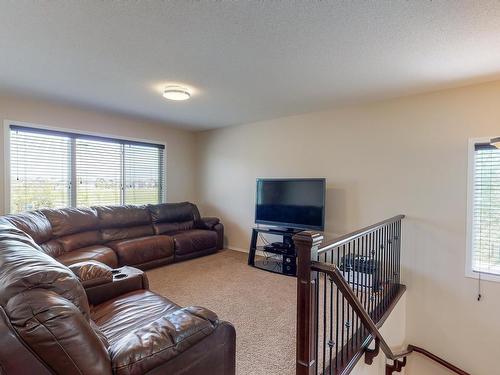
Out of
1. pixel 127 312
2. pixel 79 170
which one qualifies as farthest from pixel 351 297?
pixel 79 170

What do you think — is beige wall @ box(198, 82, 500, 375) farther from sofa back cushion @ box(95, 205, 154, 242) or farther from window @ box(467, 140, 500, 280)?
sofa back cushion @ box(95, 205, 154, 242)

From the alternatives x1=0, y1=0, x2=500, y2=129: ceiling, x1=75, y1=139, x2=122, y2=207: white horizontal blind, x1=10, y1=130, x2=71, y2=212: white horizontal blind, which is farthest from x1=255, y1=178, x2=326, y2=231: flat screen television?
x1=10, y1=130, x2=71, y2=212: white horizontal blind

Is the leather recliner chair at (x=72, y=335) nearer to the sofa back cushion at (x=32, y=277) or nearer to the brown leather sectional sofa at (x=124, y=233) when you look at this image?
the sofa back cushion at (x=32, y=277)

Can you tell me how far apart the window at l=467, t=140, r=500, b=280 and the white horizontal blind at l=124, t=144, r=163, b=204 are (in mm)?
4868

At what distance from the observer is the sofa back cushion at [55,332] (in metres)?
0.89

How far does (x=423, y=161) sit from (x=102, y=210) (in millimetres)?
4428

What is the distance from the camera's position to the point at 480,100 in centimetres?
294

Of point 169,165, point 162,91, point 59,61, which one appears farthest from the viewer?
point 169,165

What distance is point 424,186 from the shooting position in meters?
3.26

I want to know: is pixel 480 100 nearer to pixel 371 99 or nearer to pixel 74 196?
pixel 371 99

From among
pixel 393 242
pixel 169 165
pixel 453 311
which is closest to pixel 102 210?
pixel 169 165

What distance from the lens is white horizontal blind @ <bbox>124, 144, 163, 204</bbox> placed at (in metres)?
4.96

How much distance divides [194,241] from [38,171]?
245 cm

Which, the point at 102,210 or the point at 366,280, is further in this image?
the point at 102,210
